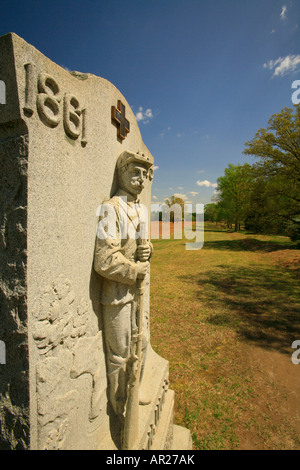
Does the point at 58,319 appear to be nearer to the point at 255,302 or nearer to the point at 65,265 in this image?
the point at 65,265

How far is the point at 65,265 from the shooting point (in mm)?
1627

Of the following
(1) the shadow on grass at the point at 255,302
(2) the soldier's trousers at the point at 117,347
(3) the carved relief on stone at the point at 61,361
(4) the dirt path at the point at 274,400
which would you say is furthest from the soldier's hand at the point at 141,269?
(1) the shadow on grass at the point at 255,302

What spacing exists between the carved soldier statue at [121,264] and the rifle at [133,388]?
0.04m

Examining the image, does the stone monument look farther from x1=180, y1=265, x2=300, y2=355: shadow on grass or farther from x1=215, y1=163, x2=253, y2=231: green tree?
x1=215, y1=163, x2=253, y2=231: green tree

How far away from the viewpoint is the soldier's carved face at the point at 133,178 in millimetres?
2156

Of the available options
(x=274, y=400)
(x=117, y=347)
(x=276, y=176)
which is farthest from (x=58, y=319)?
(x=276, y=176)

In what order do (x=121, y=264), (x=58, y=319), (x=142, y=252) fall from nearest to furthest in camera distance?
(x=58, y=319)
(x=121, y=264)
(x=142, y=252)

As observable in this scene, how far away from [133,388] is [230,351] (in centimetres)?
339

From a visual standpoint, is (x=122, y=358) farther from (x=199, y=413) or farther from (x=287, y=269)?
(x=287, y=269)

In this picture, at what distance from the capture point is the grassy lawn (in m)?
3.13

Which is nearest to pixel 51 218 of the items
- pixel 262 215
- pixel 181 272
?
pixel 181 272

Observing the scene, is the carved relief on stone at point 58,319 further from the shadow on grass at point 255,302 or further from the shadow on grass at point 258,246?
the shadow on grass at point 258,246
